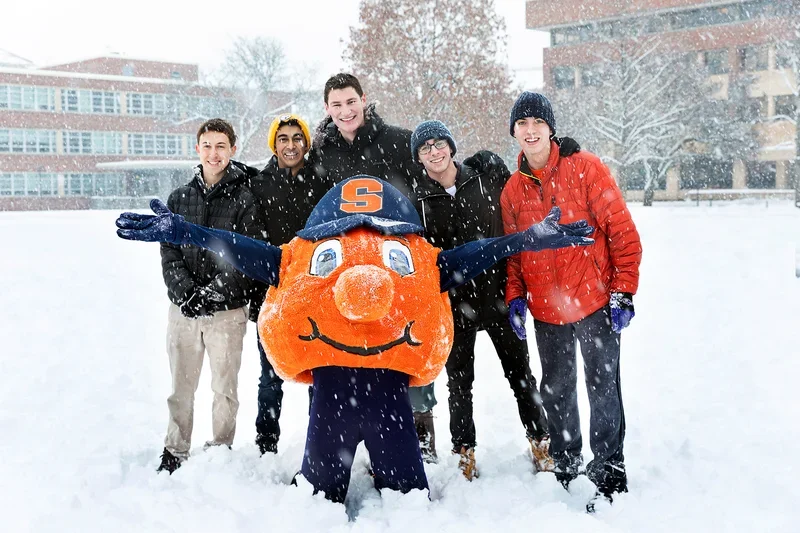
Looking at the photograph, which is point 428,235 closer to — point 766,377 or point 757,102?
point 766,377

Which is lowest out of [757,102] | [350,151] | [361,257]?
[361,257]

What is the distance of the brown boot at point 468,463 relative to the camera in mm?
3994

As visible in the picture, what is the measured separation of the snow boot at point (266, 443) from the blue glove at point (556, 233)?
218 cm

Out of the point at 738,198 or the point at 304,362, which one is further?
the point at 738,198

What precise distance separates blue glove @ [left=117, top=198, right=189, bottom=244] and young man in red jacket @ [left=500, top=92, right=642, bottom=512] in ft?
5.89

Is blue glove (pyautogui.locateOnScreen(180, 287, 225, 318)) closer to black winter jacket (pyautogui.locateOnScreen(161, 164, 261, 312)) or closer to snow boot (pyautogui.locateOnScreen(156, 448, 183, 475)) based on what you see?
black winter jacket (pyautogui.locateOnScreen(161, 164, 261, 312))

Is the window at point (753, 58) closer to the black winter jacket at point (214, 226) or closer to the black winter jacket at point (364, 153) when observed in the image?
the black winter jacket at point (364, 153)

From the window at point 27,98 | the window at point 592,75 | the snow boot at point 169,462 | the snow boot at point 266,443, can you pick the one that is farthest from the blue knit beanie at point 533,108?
the window at point 27,98

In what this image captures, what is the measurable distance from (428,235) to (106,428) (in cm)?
276

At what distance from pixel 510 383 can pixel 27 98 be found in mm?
49234

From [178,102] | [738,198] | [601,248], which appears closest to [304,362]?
[601,248]

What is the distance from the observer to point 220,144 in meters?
→ 4.32

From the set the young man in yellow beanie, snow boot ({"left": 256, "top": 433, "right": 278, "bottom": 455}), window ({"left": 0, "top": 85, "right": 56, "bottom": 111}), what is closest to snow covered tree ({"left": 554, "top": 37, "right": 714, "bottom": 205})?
the young man in yellow beanie

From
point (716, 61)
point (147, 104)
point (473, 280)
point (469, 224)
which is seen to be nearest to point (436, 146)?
point (469, 224)
